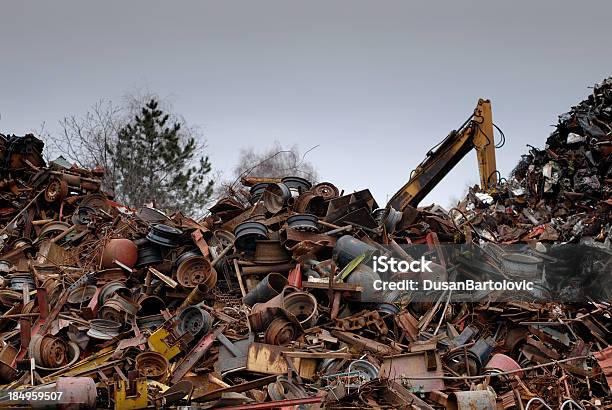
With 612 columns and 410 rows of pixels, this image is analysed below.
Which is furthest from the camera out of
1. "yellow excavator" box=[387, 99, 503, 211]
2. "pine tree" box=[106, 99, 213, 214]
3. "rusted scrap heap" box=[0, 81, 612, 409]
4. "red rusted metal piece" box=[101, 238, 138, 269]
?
"pine tree" box=[106, 99, 213, 214]

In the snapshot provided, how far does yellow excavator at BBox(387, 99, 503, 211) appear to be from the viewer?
13.6 metres

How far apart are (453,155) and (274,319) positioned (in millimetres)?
7675

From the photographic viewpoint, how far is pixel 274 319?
7.66 metres

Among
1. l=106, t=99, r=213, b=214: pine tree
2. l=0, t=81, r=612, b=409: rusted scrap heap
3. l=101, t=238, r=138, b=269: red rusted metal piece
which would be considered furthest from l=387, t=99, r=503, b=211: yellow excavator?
l=106, t=99, r=213, b=214: pine tree

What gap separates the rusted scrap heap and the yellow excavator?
2438mm

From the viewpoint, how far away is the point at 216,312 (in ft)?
27.5

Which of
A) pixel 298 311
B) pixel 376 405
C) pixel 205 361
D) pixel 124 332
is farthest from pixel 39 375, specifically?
pixel 376 405

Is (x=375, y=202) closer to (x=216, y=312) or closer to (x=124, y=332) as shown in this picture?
(x=216, y=312)

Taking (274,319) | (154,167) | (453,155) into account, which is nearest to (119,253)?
(274,319)

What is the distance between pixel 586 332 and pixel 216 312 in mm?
4855

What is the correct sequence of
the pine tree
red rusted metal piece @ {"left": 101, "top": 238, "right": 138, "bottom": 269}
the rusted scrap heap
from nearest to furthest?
the rusted scrap heap, red rusted metal piece @ {"left": 101, "top": 238, "right": 138, "bottom": 269}, the pine tree

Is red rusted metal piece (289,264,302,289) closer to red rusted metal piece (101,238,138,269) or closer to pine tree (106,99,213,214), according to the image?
red rusted metal piece (101,238,138,269)

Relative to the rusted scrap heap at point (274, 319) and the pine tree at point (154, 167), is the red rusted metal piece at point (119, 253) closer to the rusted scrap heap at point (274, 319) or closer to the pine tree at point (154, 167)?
the rusted scrap heap at point (274, 319)

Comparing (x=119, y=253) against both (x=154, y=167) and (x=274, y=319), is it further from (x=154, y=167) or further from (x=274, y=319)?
(x=154, y=167)
